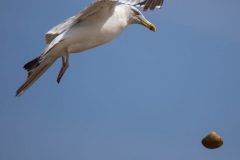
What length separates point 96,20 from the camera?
22.3 ft

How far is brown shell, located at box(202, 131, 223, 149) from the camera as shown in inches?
216

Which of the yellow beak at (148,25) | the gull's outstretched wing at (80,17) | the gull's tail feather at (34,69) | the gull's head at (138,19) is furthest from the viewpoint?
the yellow beak at (148,25)

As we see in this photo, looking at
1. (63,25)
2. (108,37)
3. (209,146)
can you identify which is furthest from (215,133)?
(63,25)

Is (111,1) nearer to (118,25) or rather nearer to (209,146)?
(118,25)

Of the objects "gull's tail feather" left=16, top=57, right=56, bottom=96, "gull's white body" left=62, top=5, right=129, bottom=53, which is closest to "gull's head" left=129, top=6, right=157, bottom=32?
"gull's white body" left=62, top=5, right=129, bottom=53

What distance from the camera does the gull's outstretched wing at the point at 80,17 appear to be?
6.48m

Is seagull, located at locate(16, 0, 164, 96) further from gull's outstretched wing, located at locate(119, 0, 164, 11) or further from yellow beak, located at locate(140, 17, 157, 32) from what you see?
yellow beak, located at locate(140, 17, 157, 32)

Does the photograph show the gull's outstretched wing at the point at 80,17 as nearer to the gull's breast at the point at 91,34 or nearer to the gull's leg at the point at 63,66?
the gull's breast at the point at 91,34

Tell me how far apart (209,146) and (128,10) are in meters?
2.42

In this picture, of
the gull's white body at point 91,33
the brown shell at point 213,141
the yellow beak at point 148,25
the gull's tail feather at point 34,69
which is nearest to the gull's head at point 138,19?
the yellow beak at point 148,25

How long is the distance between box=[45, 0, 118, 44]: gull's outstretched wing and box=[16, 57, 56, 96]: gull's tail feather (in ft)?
1.19

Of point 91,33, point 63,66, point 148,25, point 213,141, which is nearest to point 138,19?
point 148,25

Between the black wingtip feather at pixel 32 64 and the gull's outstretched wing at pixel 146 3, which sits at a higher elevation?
the gull's outstretched wing at pixel 146 3

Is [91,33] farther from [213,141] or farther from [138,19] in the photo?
[213,141]
